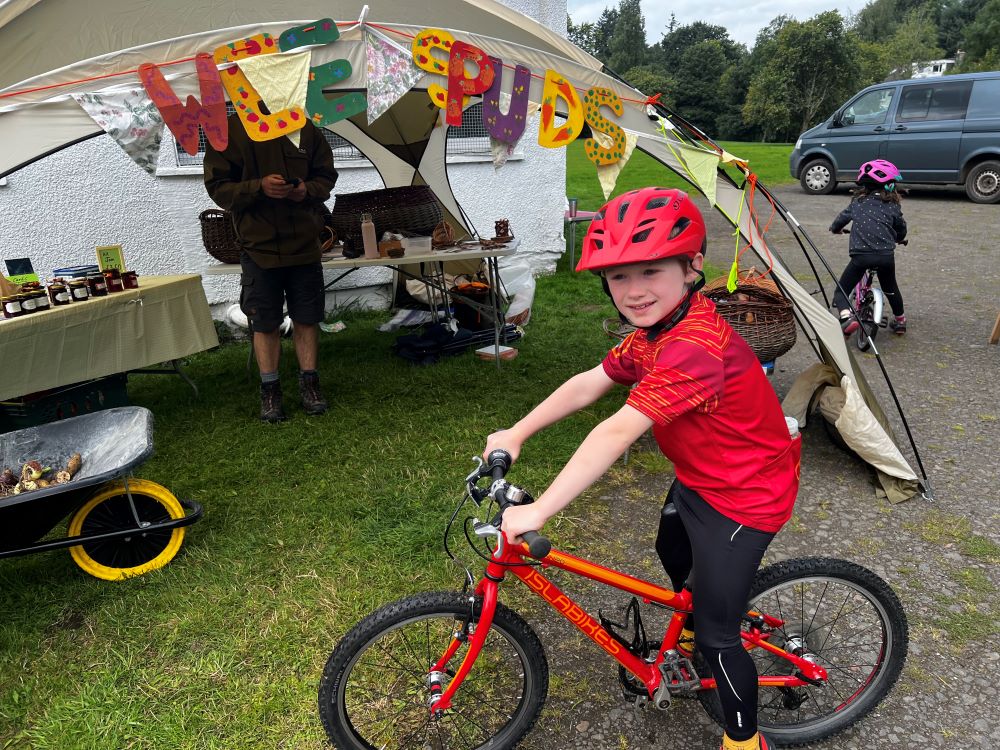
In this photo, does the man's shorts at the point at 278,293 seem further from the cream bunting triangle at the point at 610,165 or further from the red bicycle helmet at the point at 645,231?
the red bicycle helmet at the point at 645,231

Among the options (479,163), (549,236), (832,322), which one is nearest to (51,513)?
(832,322)

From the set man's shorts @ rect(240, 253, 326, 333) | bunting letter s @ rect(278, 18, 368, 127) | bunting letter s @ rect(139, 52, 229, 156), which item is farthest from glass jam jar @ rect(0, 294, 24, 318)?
bunting letter s @ rect(278, 18, 368, 127)

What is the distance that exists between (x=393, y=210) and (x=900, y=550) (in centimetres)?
457

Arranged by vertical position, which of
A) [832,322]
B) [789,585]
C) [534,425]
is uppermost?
[534,425]

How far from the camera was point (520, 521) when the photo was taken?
55.9 inches

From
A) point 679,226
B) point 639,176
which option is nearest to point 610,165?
point 679,226

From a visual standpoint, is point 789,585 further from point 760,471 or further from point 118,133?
point 118,133

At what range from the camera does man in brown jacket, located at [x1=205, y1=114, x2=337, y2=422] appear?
401 centimetres

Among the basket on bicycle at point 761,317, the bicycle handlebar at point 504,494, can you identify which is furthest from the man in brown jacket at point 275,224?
the bicycle handlebar at point 504,494

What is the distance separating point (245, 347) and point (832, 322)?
5106mm

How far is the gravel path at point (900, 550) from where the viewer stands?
215cm

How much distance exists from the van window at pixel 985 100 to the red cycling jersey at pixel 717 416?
1247 centimetres

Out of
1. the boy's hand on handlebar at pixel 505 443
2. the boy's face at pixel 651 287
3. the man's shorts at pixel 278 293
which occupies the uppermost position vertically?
the boy's face at pixel 651 287

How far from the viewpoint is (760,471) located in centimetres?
162
